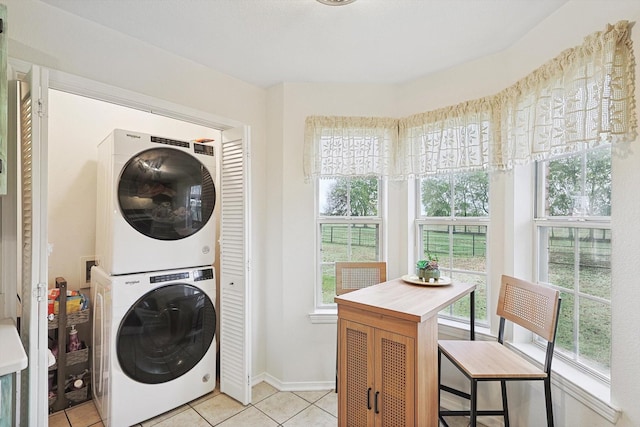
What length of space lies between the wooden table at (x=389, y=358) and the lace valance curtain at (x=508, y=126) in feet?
3.22

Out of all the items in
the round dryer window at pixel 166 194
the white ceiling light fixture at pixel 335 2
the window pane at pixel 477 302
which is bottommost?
the window pane at pixel 477 302

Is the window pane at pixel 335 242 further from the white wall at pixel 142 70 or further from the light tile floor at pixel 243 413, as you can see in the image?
the light tile floor at pixel 243 413

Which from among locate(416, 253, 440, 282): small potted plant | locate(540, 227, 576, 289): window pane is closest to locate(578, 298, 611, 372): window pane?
locate(540, 227, 576, 289): window pane

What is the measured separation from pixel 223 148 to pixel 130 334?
57.3 inches

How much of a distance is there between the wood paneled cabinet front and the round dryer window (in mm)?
1339

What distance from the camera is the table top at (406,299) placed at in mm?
1507

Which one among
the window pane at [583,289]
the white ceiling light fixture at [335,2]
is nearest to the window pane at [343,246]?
the window pane at [583,289]

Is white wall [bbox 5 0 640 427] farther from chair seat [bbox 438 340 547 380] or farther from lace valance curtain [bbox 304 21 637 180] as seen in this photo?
chair seat [bbox 438 340 547 380]

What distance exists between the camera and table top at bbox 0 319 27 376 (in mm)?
1042

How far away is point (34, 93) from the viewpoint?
1364 millimetres

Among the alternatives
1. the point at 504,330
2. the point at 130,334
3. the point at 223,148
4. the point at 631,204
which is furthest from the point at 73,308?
the point at 631,204

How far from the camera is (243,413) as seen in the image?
2.16 m

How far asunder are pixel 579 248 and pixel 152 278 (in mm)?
2579

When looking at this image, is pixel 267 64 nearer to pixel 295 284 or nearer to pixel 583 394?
pixel 295 284
